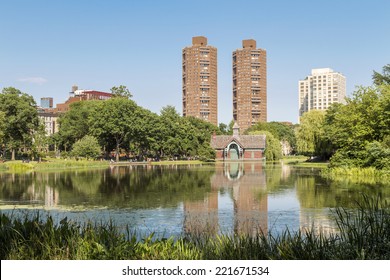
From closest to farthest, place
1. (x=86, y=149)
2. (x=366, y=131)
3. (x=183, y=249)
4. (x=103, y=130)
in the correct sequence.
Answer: (x=183, y=249) < (x=366, y=131) < (x=86, y=149) < (x=103, y=130)

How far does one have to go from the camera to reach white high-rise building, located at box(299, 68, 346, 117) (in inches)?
6156

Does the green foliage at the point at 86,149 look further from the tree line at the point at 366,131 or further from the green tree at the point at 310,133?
the tree line at the point at 366,131

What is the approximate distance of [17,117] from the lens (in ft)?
242

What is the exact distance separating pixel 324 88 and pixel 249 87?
27.3 meters

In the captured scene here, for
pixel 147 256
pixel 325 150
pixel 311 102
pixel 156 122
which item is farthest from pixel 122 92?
pixel 311 102

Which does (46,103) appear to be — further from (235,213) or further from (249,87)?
(235,213)

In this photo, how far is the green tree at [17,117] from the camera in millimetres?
73312

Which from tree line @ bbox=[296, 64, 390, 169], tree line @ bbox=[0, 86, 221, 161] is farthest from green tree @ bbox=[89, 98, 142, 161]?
tree line @ bbox=[296, 64, 390, 169]

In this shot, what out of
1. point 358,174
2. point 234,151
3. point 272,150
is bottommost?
point 358,174

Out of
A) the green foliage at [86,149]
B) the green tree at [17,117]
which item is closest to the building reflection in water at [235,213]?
the green foliage at [86,149]

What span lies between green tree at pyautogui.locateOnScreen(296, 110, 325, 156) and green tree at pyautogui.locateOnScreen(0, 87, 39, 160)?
4537cm

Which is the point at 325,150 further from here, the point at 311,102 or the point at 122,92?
the point at 311,102

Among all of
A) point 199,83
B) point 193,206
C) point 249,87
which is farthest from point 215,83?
point 193,206

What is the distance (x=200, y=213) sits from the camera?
16.6 meters
